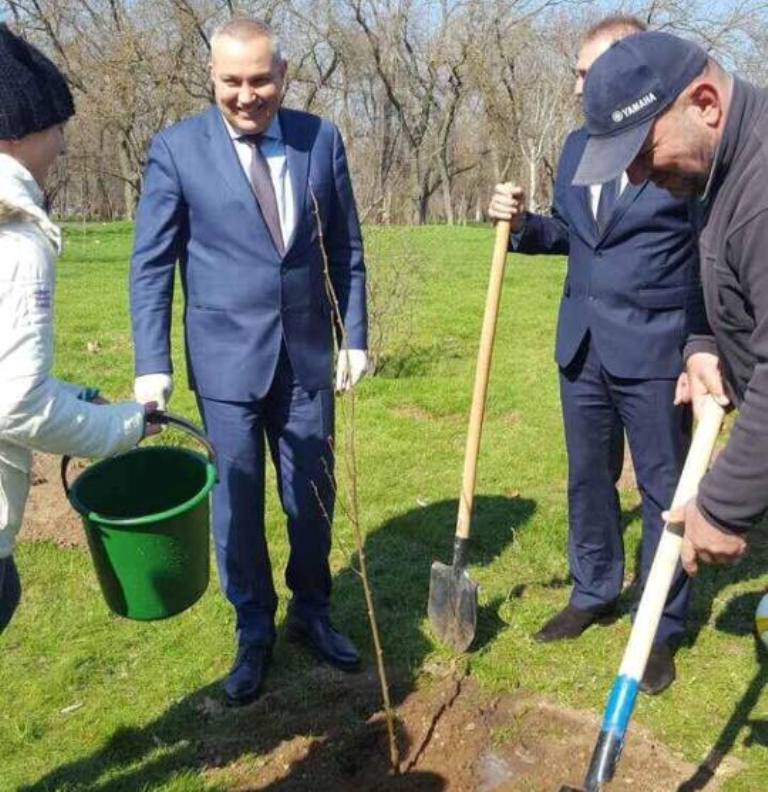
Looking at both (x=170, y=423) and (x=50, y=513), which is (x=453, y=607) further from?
(x=50, y=513)

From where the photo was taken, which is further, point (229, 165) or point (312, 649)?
point (312, 649)

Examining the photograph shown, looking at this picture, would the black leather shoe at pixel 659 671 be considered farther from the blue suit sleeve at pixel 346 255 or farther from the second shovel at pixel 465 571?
the blue suit sleeve at pixel 346 255

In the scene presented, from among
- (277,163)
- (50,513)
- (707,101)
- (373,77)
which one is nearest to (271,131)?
(277,163)

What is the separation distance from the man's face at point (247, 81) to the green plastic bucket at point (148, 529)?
115cm

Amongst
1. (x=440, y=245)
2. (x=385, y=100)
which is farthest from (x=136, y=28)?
(x=440, y=245)

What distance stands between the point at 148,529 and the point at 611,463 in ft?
6.62

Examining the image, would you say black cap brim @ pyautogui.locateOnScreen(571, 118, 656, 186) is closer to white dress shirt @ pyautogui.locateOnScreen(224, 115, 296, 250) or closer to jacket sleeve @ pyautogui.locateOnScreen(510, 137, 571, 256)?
white dress shirt @ pyautogui.locateOnScreen(224, 115, 296, 250)

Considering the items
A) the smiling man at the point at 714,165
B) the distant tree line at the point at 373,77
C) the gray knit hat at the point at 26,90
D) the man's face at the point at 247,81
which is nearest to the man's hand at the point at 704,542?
the smiling man at the point at 714,165

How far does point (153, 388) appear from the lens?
10.8 feet

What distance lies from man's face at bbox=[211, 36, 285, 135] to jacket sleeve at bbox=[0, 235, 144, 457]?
4.08 feet

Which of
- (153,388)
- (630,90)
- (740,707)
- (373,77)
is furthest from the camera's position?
(373,77)

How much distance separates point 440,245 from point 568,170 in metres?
17.1

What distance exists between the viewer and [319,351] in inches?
142

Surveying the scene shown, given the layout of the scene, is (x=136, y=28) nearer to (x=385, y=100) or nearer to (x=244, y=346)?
(x=385, y=100)
